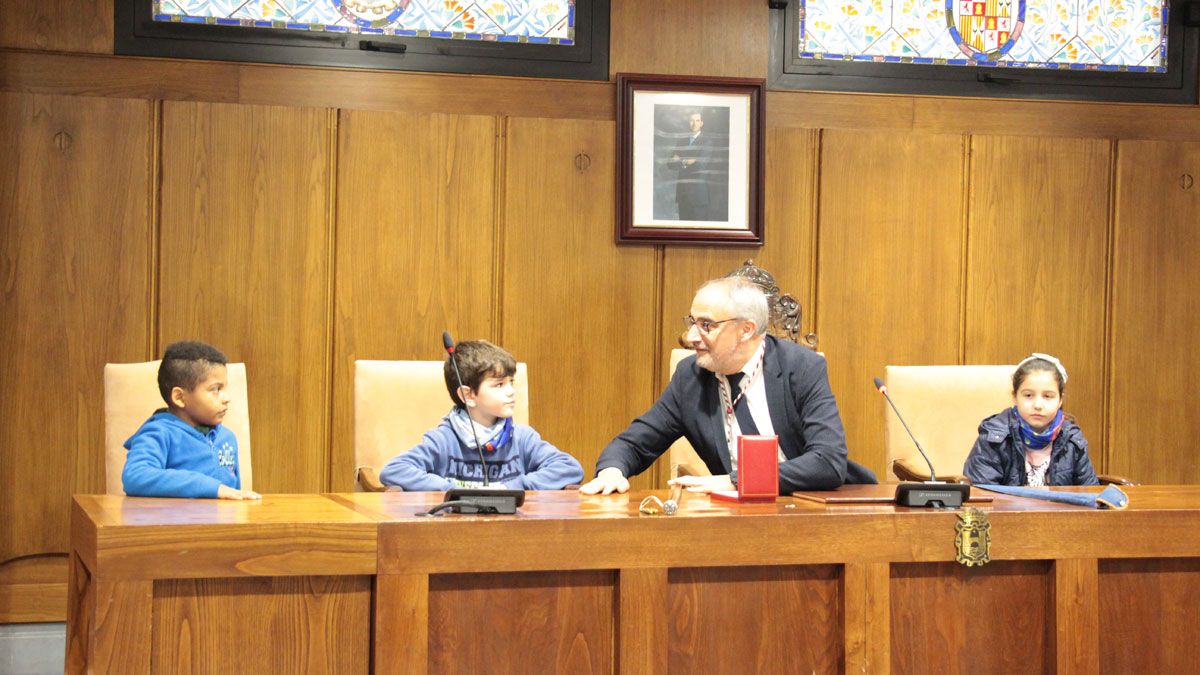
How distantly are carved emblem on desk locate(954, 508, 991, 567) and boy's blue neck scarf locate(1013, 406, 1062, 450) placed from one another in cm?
128

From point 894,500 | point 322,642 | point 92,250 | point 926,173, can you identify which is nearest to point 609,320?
point 926,173

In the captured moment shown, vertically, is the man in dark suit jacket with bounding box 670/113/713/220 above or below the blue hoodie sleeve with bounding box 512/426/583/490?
above

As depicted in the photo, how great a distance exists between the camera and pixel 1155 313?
209 inches

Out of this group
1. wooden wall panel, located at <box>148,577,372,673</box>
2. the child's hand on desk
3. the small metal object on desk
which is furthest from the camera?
the child's hand on desk

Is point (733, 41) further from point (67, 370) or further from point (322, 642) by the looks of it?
point (322, 642)

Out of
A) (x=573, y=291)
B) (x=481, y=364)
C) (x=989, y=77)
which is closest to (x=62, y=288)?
(x=573, y=291)

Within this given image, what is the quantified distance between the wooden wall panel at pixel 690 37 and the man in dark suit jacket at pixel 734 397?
5.76ft

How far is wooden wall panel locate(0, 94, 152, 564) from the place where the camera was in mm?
4570

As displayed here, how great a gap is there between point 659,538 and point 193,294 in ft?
8.98

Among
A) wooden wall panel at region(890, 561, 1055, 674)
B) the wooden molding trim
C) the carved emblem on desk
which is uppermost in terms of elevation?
the wooden molding trim

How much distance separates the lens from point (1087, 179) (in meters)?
5.27

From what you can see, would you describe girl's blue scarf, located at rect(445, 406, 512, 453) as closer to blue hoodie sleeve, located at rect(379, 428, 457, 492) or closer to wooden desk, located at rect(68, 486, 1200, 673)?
blue hoodie sleeve, located at rect(379, 428, 457, 492)

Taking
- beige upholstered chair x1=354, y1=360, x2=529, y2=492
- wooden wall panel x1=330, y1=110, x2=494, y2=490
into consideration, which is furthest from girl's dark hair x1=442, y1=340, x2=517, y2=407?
wooden wall panel x1=330, y1=110, x2=494, y2=490

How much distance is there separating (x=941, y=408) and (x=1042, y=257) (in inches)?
48.3
